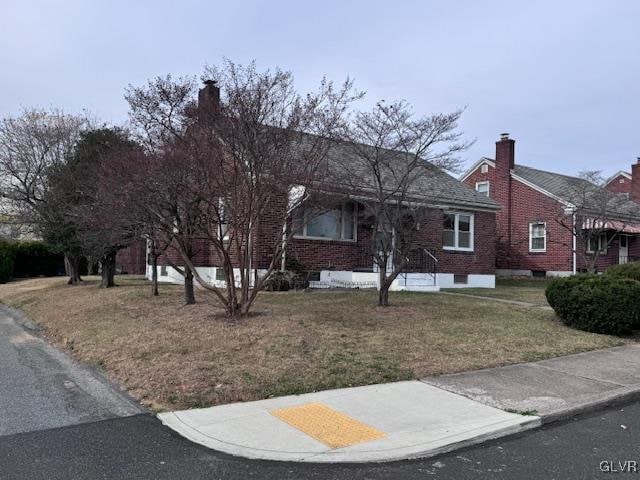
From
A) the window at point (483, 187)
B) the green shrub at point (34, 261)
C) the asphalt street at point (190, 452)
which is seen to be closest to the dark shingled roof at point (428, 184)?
the asphalt street at point (190, 452)

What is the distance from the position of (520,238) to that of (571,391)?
21.2 meters

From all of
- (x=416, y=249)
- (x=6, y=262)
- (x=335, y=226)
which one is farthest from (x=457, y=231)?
(x=6, y=262)

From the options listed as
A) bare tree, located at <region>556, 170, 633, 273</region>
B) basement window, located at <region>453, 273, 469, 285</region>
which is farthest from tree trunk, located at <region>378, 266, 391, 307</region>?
Answer: bare tree, located at <region>556, 170, 633, 273</region>

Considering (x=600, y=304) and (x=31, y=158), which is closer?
(x=600, y=304)

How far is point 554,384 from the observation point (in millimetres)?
7062

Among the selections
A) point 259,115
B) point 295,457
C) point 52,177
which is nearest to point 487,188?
point 52,177

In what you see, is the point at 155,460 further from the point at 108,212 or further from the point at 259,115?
the point at 108,212

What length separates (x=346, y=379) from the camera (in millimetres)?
7109

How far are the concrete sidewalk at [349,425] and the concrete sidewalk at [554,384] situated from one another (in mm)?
357

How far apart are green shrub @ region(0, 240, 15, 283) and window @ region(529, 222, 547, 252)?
26398 mm

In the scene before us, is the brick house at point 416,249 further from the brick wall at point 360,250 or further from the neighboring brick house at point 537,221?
the neighboring brick house at point 537,221

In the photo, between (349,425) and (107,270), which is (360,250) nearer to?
(107,270)

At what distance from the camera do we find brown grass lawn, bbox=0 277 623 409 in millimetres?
6977

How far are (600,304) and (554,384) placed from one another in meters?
4.02
